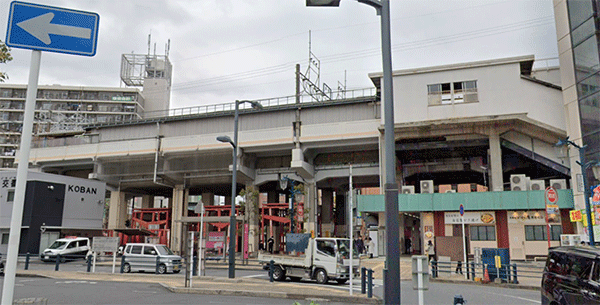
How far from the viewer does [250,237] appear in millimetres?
46062

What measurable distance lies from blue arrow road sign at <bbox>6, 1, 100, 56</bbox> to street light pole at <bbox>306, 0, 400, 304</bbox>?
3.90m

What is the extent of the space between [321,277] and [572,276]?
1179 cm

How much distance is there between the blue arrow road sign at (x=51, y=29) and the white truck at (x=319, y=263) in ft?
50.8

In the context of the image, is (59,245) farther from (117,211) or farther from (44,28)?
(44,28)

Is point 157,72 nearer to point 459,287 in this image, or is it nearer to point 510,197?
point 510,197

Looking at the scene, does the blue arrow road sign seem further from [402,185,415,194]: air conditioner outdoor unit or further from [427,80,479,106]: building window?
[402,185,415,194]: air conditioner outdoor unit

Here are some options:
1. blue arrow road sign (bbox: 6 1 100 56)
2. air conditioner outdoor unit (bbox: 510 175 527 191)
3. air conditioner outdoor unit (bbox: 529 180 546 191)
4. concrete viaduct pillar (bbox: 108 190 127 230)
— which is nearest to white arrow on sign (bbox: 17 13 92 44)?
blue arrow road sign (bbox: 6 1 100 56)

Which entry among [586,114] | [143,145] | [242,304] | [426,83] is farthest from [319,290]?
[143,145]

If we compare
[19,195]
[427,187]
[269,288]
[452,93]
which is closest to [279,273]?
[269,288]

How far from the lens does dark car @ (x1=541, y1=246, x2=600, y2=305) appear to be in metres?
7.98

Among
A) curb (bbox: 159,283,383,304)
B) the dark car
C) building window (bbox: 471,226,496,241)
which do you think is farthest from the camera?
building window (bbox: 471,226,496,241)

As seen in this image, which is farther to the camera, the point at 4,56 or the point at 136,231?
the point at 136,231

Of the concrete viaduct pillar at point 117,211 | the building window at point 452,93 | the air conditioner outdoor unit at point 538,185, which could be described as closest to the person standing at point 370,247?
the building window at point 452,93

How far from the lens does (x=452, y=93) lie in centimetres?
3556
